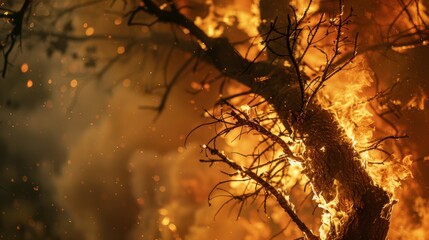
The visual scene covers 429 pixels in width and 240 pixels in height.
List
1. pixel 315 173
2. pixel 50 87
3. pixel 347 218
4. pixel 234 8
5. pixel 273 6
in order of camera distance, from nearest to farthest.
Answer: pixel 347 218, pixel 315 173, pixel 273 6, pixel 234 8, pixel 50 87

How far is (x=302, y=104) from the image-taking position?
3.30 meters

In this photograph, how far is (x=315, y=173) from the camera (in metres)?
3.69

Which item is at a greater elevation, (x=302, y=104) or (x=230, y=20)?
(x=230, y=20)

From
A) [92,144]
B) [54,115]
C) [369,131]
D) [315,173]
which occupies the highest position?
[54,115]

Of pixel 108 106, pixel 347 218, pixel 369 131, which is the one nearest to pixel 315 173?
pixel 347 218

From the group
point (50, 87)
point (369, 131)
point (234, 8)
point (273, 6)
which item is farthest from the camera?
point (50, 87)

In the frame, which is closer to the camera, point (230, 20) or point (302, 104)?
point (302, 104)

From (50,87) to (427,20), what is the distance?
588 centimetres

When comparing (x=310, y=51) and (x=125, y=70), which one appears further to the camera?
(x=125, y=70)

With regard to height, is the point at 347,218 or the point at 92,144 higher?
the point at 92,144

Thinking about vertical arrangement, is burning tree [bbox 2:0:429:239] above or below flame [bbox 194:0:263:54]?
below

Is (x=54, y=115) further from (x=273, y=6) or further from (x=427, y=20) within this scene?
(x=427, y=20)

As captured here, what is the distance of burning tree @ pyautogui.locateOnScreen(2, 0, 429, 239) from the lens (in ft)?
11.0

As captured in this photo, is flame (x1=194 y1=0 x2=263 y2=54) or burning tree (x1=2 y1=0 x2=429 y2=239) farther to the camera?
flame (x1=194 y1=0 x2=263 y2=54)
